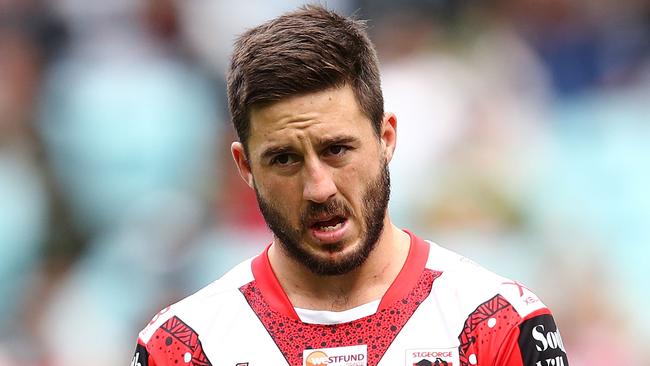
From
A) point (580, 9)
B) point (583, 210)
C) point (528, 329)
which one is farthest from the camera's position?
point (580, 9)

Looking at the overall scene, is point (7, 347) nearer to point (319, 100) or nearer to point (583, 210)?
point (583, 210)

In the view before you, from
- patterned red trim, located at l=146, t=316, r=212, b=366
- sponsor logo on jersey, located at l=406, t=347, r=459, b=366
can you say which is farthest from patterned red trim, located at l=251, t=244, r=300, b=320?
sponsor logo on jersey, located at l=406, t=347, r=459, b=366

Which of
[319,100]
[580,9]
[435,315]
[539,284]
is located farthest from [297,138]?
[580,9]

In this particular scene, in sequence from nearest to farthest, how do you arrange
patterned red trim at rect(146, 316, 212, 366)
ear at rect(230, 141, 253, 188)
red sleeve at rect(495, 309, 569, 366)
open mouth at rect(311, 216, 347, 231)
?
red sleeve at rect(495, 309, 569, 366)
open mouth at rect(311, 216, 347, 231)
patterned red trim at rect(146, 316, 212, 366)
ear at rect(230, 141, 253, 188)

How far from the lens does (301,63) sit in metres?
3.48

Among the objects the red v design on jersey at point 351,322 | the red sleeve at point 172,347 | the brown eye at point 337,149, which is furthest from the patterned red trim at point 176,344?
the brown eye at point 337,149

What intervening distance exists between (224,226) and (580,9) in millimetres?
2929

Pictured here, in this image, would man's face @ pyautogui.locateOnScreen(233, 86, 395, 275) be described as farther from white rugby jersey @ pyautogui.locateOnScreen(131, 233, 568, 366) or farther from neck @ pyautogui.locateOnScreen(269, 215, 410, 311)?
white rugby jersey @ pyautogui.locateOnScreen(131, 233, 568, 366)

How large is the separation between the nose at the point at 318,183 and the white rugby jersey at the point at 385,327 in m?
0.41

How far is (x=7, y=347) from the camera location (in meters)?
7.30

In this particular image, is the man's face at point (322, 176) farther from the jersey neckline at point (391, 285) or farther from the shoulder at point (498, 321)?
the shoulder at point (498, 321)

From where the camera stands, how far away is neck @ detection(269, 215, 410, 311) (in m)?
3.62

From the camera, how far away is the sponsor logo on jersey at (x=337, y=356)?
136 inches

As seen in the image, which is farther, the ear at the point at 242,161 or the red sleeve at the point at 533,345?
the ear at the point at 242,161
